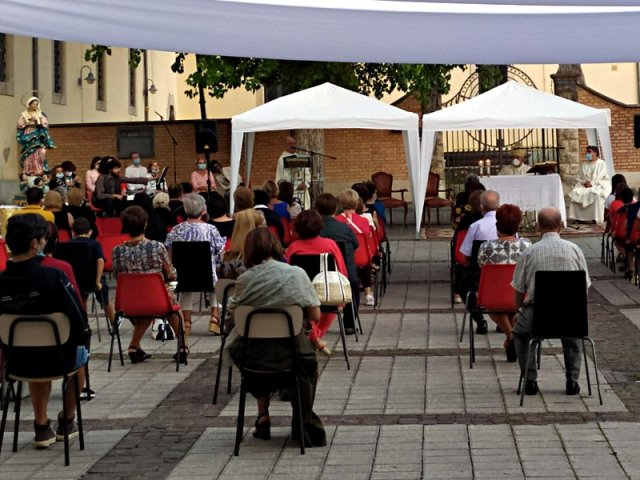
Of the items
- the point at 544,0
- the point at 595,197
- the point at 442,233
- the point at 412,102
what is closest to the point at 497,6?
the point at 544,0

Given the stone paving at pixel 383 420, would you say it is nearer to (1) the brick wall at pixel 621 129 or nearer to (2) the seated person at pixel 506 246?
(2) the seated person at pixel 506 246

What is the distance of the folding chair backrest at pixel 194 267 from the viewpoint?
11.9m

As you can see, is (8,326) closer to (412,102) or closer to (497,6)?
(497,6)

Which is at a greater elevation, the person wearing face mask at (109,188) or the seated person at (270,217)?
the person wearing face mask at (109,188)

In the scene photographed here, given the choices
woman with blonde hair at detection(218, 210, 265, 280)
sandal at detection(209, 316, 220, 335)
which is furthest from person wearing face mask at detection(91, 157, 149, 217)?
woman with blonde hair at detection(218, 210, 265, 280)

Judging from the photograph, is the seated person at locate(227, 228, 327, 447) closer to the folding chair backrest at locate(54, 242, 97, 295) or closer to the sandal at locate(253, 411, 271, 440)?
the sandal at locate(253, 411, 271, 440)

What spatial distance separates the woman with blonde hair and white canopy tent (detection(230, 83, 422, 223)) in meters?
8.41

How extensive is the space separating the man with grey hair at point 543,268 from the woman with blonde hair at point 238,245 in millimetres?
3411

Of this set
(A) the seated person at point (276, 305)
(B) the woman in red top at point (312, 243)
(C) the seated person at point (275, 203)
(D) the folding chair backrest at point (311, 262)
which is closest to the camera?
(A) the seated person at point (276, 305)

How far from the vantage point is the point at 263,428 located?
7156mm

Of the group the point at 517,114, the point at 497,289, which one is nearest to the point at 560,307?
the point at 497,289

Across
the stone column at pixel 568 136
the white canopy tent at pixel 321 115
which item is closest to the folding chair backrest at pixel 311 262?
the white canopy tent at pixel 321 115

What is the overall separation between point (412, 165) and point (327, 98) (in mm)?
2410

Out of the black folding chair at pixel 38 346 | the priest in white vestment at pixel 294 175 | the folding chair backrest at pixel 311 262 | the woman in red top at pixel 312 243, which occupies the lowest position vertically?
the black folding chair at pixel 38 346
